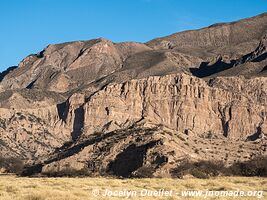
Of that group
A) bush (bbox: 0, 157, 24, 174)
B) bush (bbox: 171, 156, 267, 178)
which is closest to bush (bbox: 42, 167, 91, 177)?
bush (bbox: 171, 156, 267, 178)

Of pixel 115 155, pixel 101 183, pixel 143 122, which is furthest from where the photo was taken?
pixel 143 122

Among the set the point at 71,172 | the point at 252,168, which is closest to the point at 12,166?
the point at 71,172

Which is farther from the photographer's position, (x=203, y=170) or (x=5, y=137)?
(x=5, y=137)

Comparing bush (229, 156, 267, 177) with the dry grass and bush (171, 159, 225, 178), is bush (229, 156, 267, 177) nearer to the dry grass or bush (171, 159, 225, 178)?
bush (171, 159, 225, 178)

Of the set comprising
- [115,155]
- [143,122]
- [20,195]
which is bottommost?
[20,195]

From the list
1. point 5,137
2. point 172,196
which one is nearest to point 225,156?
point 172,196

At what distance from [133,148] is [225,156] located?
994 centimetres

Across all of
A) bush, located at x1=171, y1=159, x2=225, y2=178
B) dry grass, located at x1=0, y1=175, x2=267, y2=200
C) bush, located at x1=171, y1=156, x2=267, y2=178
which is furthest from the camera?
bush, located at x1=171, y1=156, x2=267, y2=178

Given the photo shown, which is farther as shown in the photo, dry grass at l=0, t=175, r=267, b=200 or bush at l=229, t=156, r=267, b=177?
bush at l=229, t=156, r=267, b=177

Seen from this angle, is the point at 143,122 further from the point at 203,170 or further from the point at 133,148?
the point at 203,170

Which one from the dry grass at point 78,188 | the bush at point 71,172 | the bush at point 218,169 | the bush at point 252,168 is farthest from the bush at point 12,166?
the dry grass at point 78,188

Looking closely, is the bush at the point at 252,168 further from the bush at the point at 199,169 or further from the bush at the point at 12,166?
the bush at the point at 12,166

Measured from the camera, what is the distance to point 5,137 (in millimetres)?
188375

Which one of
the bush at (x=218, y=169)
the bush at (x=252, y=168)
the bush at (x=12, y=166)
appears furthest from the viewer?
the bush at (x=12, y=166)
